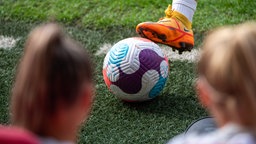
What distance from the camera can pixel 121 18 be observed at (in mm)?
5121

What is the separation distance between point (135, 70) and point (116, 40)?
112cm

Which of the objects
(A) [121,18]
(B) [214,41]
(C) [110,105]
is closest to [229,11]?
(A) [121,18]

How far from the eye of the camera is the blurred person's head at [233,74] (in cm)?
167

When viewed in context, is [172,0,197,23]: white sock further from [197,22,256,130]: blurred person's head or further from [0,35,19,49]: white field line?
[197,22,256,130]: blurred person's head

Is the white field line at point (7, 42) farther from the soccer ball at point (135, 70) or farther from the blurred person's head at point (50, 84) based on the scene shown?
the blurred person's head at point (50, 84)

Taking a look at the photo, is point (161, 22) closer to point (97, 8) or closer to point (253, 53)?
point (97, 8)

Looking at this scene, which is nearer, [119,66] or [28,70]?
[28,70]

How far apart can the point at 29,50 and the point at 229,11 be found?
3754mm

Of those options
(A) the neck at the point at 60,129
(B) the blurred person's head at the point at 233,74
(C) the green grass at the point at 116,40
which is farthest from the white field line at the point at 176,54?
(A) the neck at the point at 60,129

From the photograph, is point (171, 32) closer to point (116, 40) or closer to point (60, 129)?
point (116, 40)

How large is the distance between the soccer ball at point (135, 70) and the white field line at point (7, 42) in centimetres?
121

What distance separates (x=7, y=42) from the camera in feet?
15.6

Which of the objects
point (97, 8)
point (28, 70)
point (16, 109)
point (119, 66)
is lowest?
point (97, 8)

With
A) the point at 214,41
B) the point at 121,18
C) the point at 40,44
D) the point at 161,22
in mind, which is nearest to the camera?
the point at 40,44
